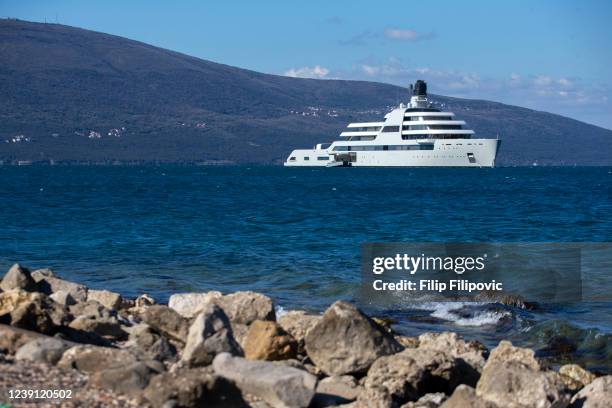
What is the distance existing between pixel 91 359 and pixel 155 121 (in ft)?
551

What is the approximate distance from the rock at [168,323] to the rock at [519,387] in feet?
6.47

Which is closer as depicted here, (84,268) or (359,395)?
(359,395)

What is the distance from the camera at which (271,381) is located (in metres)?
4.57

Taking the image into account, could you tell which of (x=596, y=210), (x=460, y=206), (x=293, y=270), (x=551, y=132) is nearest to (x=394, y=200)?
(x=460, y=206)

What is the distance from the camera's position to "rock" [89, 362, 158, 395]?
4.29 m

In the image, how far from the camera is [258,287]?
10.6 m

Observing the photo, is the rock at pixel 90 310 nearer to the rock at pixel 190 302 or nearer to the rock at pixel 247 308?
the rock at pixel 190 302

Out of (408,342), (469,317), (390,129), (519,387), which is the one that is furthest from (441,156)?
(519,387)

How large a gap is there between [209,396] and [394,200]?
2817 centimetres

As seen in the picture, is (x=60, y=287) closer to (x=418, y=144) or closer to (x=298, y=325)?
(x=298, y=325)

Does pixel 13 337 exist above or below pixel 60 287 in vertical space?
above

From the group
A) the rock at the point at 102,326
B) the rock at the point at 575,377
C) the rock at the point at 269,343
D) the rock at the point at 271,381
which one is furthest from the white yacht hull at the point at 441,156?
the rock at the point at 271,381

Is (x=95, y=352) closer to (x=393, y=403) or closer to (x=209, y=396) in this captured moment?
(x=209, y=396)

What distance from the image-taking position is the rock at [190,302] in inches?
277
